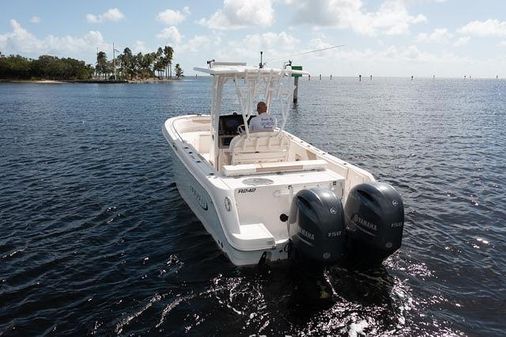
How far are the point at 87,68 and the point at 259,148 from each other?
13238cm

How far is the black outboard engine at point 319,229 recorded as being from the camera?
21.0 ft

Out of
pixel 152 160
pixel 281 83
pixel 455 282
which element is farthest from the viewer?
pixel 152 160

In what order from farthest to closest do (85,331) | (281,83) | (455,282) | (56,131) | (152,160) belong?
1. (56,131)
2. (152,160)
3. (281,83)
4. (455,282)
5. (85,331)

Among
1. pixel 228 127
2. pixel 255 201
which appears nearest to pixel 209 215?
pixel 255 201

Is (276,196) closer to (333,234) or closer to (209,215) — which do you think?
(333,234)

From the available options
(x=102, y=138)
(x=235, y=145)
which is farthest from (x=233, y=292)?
(x=102, y=138)

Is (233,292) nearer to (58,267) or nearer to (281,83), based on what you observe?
(58,267)

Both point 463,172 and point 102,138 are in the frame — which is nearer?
point 463,172

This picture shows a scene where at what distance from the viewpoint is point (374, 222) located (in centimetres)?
Result: 679

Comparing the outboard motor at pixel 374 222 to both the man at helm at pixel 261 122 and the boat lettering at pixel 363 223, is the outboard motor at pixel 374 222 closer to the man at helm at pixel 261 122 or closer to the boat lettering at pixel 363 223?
the boat lettering at pixel 363 223

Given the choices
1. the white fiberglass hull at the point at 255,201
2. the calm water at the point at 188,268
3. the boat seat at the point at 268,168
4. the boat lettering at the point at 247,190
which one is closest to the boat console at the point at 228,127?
the white fiberglass hull at the point at 255,201

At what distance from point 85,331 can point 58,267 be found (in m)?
2.43

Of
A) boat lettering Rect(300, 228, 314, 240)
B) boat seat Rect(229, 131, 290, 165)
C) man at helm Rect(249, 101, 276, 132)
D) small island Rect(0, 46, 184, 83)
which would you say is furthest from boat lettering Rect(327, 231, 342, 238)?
small island Rect(0, 46, 184, 83)

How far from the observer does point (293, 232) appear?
6.90m
